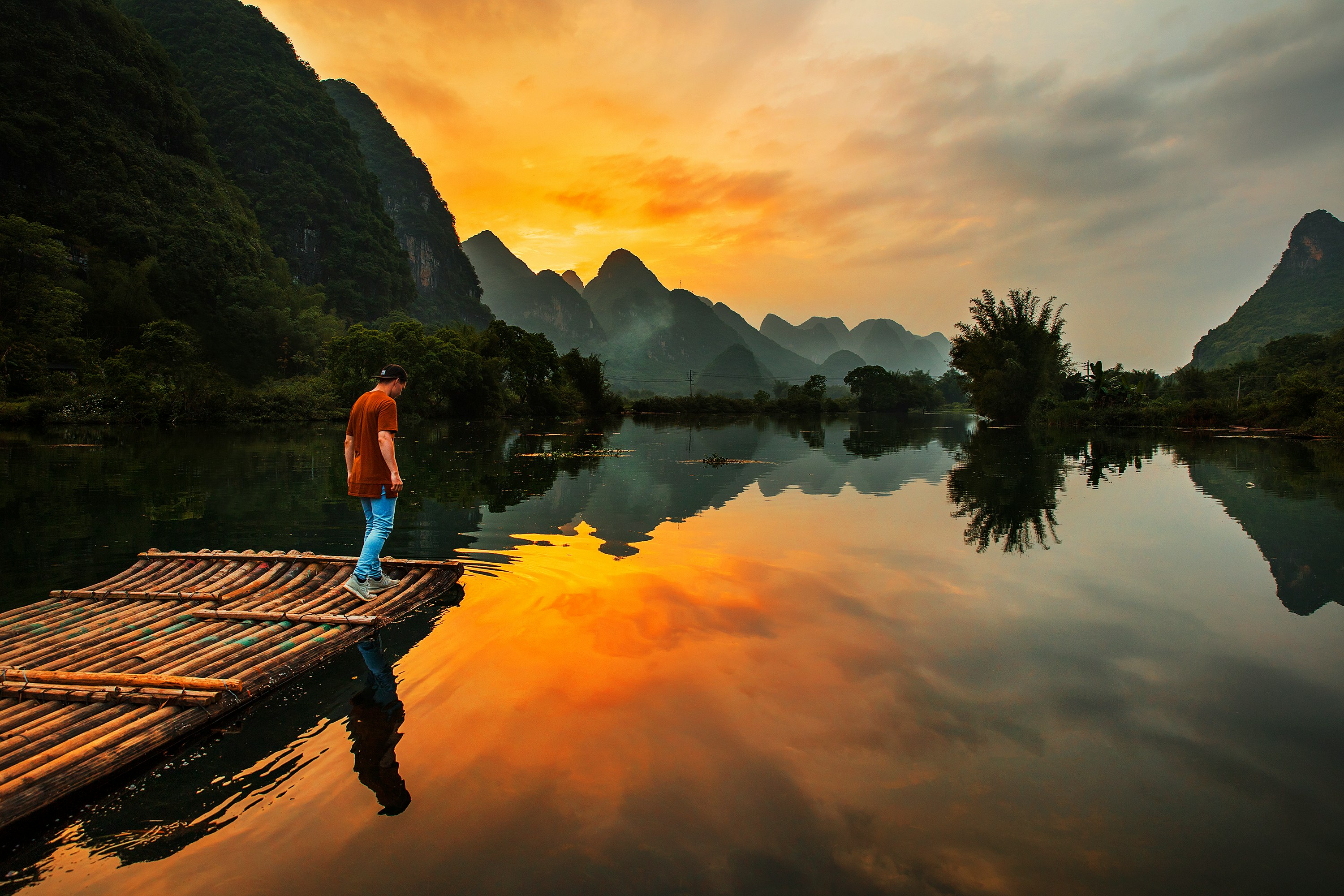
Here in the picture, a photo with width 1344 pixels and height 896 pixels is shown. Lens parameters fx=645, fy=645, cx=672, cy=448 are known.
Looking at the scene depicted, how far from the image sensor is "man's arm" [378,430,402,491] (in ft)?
23.5

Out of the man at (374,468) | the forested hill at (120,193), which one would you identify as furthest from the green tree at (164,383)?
the man at (374,468)

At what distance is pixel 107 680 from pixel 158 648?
933 mm

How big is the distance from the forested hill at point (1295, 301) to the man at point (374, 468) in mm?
176116

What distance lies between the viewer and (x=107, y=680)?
4746 mm

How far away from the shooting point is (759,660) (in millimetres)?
6133

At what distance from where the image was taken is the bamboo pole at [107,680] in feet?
15.5

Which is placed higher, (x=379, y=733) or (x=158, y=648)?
A: (x=158, y=648)

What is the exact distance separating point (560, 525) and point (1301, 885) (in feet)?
35.9

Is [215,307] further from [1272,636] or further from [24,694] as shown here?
[1272,636]

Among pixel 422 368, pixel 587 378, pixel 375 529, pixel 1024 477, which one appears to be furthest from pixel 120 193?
pixel 1024 477

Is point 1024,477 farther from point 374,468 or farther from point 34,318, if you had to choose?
point 34,318

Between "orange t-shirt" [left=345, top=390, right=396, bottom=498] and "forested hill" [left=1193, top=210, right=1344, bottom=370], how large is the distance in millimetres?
176189

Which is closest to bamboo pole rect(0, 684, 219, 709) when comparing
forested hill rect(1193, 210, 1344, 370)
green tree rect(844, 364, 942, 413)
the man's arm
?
the man's arm

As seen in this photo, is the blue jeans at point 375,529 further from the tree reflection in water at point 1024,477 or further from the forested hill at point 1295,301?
the forested hill at point 1295,301
